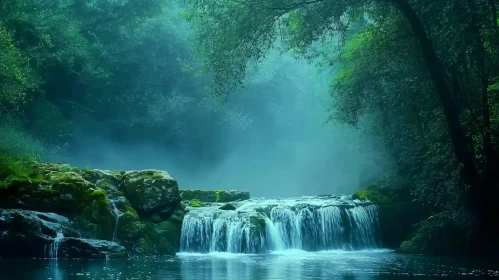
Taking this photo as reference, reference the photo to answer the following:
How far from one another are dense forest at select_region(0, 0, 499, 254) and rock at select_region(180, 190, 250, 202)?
24.7 ft

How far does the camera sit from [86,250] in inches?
710

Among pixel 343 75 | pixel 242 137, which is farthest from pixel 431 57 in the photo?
pixel 242 137

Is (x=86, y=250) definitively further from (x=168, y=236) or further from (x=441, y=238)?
(x=441, y=238)

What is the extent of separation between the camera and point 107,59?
4284cm

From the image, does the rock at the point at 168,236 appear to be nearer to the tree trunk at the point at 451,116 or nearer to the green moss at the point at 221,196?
the green moss at the point at 221,196

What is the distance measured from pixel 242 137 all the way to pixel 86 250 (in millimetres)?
39147

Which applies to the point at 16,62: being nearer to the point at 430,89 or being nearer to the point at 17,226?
the point at 17,226

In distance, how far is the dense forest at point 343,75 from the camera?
59.5ft

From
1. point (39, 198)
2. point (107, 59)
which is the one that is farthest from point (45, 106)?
point (39, 198)

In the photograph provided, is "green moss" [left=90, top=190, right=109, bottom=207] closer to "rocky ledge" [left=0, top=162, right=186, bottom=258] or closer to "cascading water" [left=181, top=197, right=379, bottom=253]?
"rocky ledge" [left=0, top=162, right=186, bottom=258]

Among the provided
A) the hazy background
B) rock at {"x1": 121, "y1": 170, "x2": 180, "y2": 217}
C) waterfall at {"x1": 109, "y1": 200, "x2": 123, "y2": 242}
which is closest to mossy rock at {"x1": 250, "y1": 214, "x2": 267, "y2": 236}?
rock at {"x1": 121, "y1": 170, "x2": 180, "y2": 217}

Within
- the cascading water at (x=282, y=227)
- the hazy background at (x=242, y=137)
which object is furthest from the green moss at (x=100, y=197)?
the hazy background at (x=242, y=137)

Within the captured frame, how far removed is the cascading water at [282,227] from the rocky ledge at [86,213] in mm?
1117

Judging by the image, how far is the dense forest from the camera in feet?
59.5
